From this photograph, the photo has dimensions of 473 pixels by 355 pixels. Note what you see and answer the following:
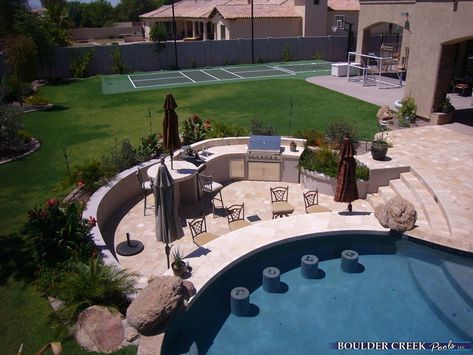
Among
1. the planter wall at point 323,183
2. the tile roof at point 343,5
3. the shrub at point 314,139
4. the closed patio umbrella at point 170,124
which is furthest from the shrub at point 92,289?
the tile roof at point 343,5

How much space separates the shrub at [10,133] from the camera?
54.5 ft

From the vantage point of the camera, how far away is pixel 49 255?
30.6 feet

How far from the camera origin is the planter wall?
13398 millimetres

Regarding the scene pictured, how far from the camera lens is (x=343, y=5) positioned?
164 ft

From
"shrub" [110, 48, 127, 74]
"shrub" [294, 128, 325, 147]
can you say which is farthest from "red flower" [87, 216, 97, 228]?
"shrub" [110, 48, 127, 74]

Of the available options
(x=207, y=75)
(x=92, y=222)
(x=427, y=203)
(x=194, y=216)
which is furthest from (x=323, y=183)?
(x=207, y=75)

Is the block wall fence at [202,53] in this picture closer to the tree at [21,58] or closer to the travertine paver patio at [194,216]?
the tree at [21,58]

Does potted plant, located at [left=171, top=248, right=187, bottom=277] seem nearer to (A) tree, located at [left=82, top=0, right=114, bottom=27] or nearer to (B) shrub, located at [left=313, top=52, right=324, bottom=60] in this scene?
(B) shrub, located at [left=313, top=52, right=324, bottom=60]

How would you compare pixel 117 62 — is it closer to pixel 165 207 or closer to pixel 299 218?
pixel 299 218

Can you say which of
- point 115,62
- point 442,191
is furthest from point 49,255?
point 115,62

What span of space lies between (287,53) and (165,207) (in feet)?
120

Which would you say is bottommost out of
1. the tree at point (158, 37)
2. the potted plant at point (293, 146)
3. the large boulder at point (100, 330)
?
the large boulder at point (100, 330)

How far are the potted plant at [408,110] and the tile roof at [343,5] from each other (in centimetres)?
3323

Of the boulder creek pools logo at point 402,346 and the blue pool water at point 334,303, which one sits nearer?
the boulder creek pools logo at point 402,346
